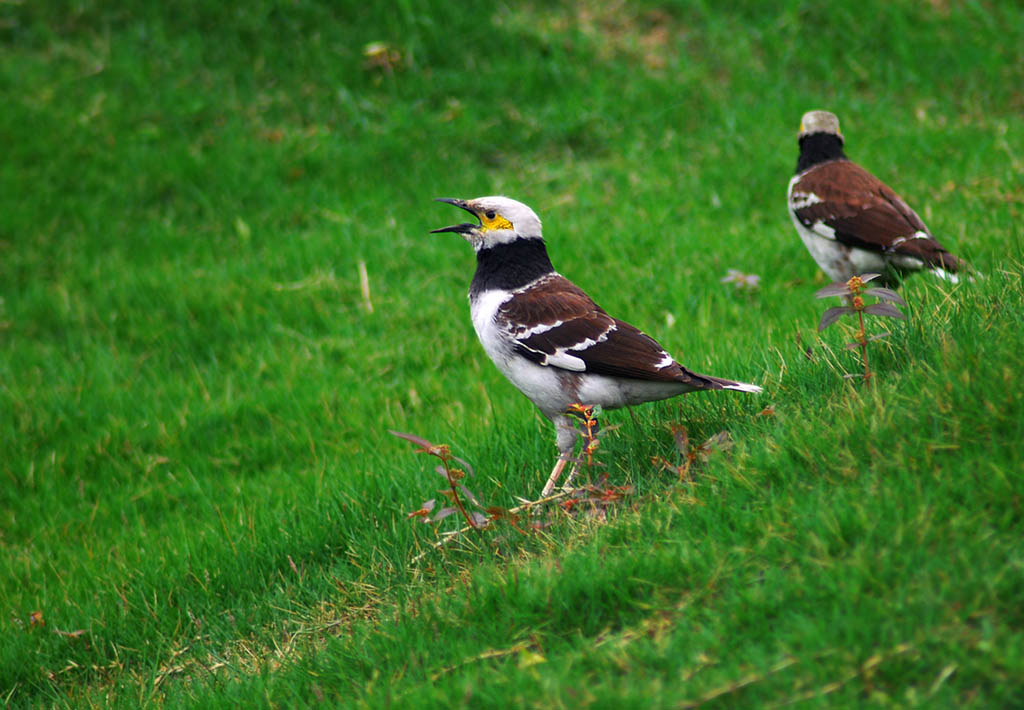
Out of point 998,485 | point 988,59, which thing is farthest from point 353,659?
point 988,59

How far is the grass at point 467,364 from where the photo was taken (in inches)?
136

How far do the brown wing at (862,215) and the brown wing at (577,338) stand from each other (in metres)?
2.47

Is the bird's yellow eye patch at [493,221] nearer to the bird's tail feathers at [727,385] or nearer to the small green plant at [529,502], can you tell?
the small green plant at [529,502]

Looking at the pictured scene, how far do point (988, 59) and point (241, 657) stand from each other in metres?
11.1

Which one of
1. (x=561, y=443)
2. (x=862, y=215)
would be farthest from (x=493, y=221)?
(x=862, y=215)

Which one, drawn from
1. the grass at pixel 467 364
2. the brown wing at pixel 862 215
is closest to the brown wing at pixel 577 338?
the grass at pixel 467 364

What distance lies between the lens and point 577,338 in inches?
215

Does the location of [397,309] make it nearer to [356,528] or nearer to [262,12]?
[356,528]

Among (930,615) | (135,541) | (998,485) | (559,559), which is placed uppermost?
(998,485)

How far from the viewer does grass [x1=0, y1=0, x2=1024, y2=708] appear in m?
3.47

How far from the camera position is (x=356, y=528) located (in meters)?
5.37

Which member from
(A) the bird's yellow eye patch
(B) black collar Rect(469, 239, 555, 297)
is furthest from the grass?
(A) the bird's yellow eye patch

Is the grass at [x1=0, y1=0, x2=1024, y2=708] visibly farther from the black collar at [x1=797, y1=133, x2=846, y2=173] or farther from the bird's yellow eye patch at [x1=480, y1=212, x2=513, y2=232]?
the bird's yellow eye patch at [x1=480, y1=212, x2=513, y2=232]

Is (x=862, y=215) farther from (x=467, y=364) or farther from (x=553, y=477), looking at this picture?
(x=553, y=477)
